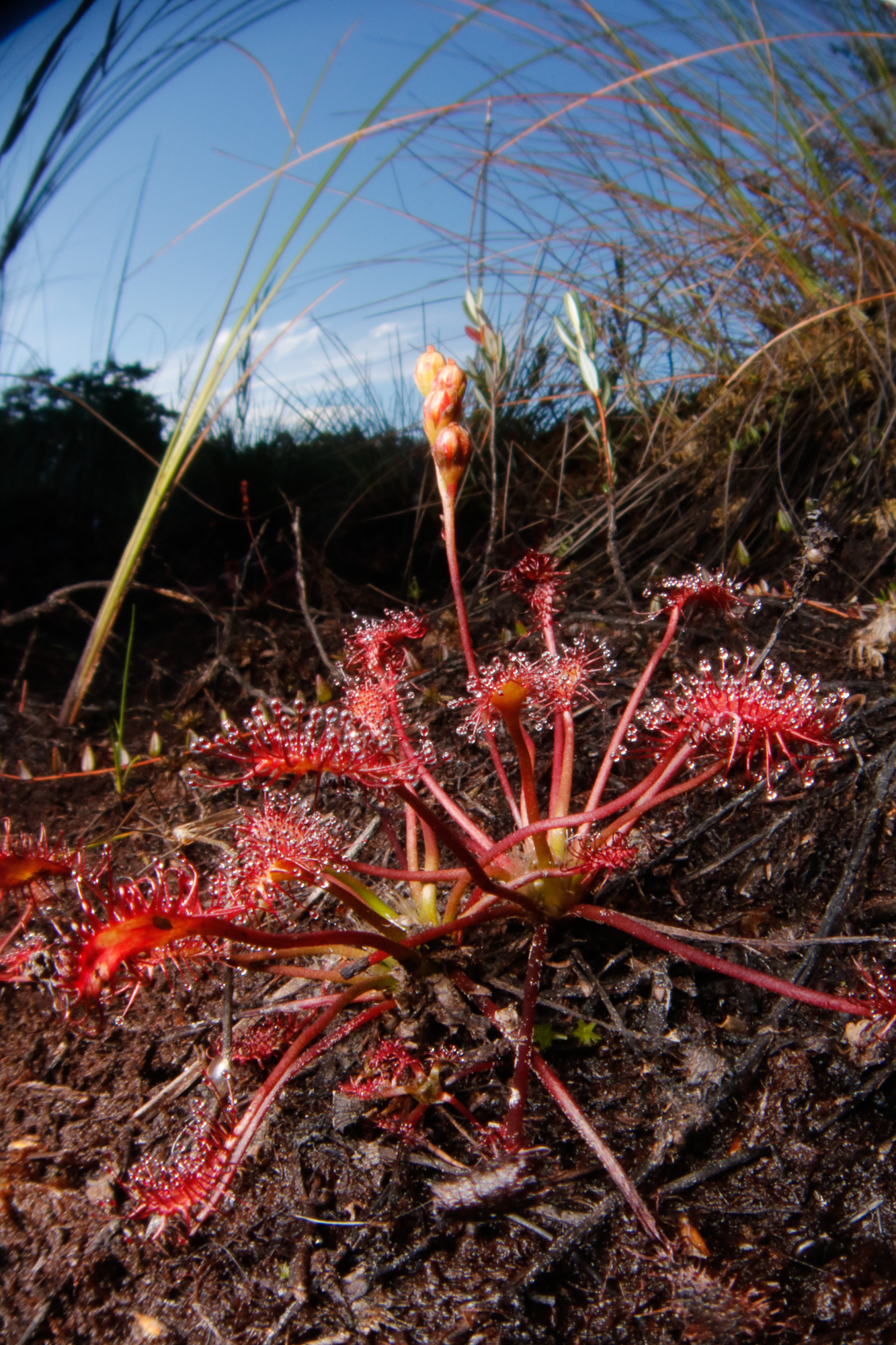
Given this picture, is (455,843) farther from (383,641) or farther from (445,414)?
(445,414)

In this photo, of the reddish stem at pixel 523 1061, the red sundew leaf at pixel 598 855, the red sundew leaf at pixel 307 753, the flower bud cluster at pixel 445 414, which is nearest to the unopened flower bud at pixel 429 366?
the flower bud cluster at pixel 445 414

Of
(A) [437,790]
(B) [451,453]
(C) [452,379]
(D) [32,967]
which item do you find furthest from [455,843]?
(D) [32,967]

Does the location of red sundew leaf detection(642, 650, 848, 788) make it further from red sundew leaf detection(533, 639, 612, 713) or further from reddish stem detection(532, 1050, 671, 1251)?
reddish stem detection(532, 1050, 671, 1251)

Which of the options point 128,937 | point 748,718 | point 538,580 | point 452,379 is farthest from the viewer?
point 538,580

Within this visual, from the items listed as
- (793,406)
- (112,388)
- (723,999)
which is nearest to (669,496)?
(793,406)

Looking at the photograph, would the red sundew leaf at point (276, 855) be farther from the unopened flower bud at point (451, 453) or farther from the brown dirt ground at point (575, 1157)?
the unopened flower bud at point (451, 453)

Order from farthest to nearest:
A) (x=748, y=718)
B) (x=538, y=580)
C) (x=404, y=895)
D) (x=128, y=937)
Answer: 1. (x=538, y=580)
2. (x=404, y=895)
3. (x=748, y=718)
4. (x=128, y=937)

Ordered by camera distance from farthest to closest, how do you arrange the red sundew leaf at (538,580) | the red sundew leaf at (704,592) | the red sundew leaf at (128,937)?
1. the red sundew leaf at (538,580)
2. the red sundew leaf at (704,592)
3. the red sundew leaf at (128,937)
